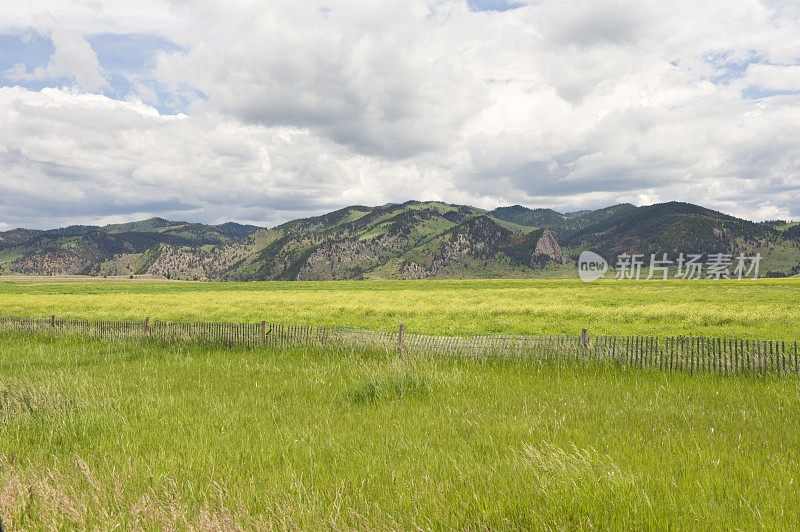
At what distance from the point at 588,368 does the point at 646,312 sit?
101ft

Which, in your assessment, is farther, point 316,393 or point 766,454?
point 316,393

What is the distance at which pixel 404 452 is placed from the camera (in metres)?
6.96

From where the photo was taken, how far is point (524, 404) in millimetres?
9602

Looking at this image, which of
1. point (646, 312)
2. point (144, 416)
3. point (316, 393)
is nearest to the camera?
point (144, 416)

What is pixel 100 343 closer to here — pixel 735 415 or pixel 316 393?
pixel 316 393

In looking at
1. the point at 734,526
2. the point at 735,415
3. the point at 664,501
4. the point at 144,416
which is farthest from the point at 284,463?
the point at 735,415

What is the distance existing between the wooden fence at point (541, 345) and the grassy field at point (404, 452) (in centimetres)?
117

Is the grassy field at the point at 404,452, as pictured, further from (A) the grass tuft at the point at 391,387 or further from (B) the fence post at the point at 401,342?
(B) the fence post at the point at 401,342

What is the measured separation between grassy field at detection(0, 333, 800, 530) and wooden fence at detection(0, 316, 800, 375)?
1.17m

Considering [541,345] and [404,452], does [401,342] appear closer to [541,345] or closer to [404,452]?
[541,345]

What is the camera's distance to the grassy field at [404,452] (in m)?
4.81

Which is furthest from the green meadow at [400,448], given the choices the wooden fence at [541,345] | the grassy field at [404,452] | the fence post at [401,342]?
the fence post at [401,342]

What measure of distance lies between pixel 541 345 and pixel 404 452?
32.8 ft

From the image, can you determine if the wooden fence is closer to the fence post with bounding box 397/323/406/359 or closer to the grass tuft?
the fence post with bounding box 397/323/406/359
